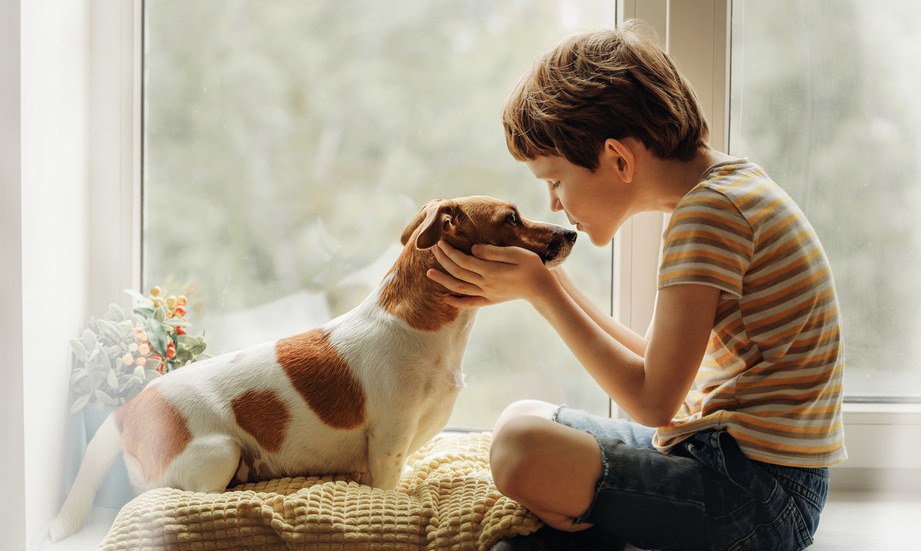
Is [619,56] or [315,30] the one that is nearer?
[619,56]

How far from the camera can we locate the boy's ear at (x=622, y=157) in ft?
3.76

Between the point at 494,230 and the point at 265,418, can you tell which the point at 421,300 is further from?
the point at 265,418

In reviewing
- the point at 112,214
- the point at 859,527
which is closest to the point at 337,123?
the point at 112,214

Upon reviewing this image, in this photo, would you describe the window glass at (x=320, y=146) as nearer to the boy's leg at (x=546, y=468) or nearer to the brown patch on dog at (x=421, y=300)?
the brown patch on dog at (x=421, y=300)

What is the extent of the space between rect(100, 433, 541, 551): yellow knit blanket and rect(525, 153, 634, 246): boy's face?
1.43ft

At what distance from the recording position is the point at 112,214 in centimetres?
145

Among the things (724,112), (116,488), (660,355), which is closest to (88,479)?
(116,488)

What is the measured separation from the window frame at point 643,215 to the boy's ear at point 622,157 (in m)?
0.33

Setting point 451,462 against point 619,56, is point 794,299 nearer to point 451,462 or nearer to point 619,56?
point 619,56

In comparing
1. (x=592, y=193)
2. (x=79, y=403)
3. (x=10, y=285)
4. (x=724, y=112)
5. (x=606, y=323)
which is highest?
(x=724, y=112)

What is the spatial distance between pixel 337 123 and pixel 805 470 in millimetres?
998

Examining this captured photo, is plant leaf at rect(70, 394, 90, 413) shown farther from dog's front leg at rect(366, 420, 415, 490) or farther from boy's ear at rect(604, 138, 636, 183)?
boy's ear at rect(604, 138, 636, 183)

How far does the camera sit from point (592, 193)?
119 cm

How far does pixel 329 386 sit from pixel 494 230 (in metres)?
0.36
